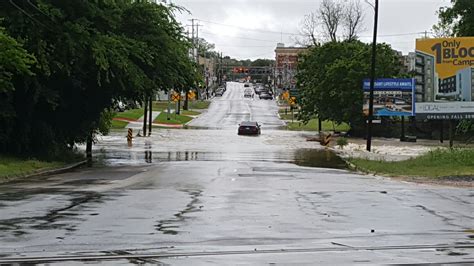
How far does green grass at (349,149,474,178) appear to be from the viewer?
90.6 feet

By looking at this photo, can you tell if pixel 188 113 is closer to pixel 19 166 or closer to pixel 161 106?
pixel 161 106

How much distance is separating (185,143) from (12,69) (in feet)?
95.3

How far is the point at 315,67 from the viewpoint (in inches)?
3049

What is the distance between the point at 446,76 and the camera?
59062 millimetres

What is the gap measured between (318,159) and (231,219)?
2727 cm

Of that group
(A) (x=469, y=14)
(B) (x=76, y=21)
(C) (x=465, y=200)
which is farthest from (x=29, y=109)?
(A) (x=469, y=14)

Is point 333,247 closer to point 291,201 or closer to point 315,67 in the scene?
point 291,201

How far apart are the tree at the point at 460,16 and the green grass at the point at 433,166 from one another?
37.3 metres

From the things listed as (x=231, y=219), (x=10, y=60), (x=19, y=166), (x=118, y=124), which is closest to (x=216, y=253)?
(x=231, y=219)

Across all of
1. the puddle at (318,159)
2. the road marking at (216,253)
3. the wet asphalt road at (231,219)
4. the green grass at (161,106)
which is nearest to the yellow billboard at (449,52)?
the puddle at (318,159)

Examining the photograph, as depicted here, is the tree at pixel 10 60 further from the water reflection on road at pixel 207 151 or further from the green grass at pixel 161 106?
the green grass at pixel 161 106

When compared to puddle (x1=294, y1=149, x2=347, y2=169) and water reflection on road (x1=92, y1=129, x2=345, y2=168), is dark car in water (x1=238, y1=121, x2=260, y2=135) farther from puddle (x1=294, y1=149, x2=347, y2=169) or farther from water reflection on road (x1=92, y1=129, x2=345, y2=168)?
puddle (x1=294, y1=149, x2=347, y2=169)

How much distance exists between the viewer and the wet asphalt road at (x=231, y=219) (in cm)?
1002

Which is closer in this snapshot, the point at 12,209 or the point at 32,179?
the point at 12,209
